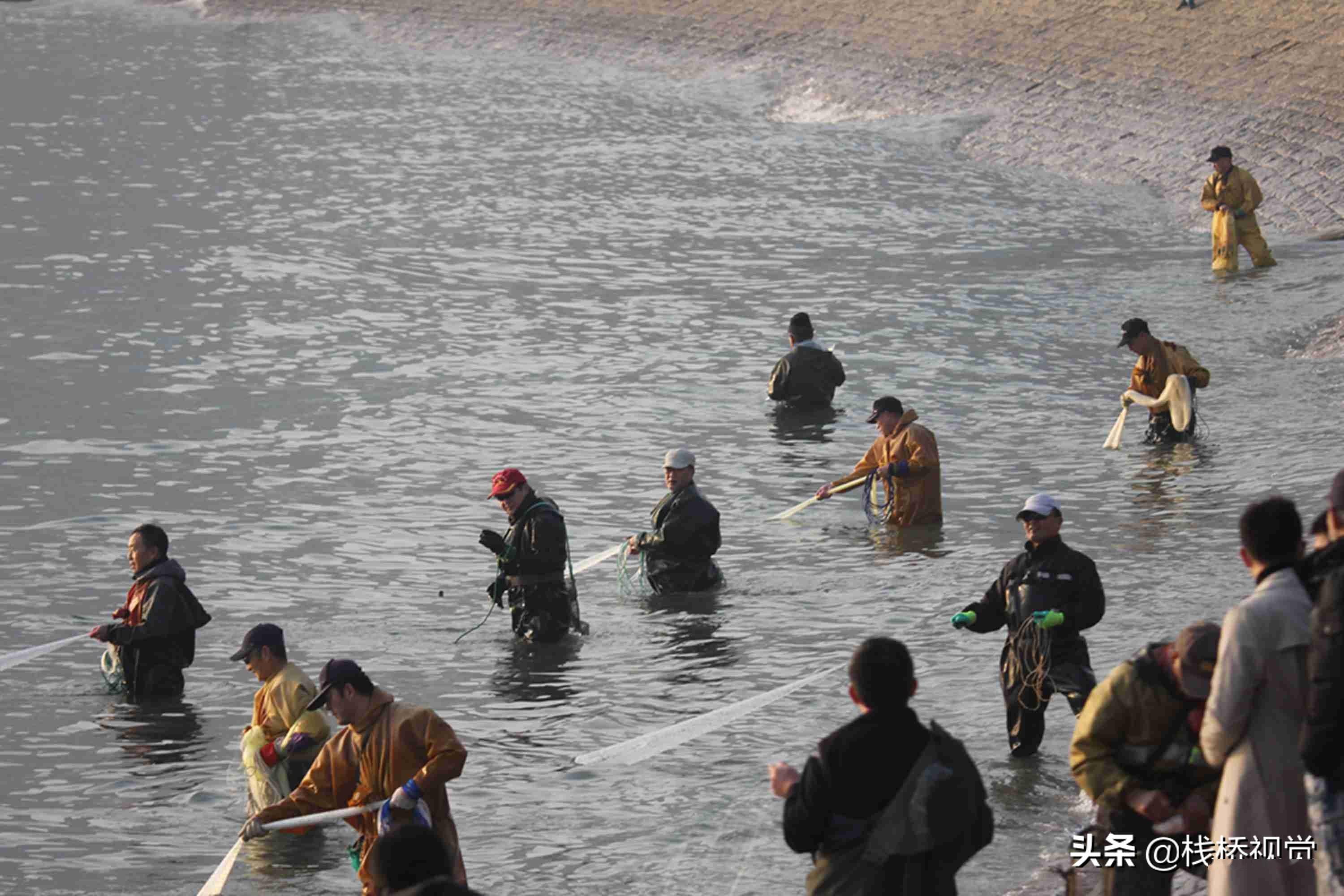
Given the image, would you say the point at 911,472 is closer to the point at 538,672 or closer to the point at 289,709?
the point at 538,672

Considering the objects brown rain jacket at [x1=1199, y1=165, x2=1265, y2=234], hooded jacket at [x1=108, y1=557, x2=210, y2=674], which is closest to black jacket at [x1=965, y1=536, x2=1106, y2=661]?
hooded jacket at [x1=108, y1=557, x2=210, y2=674]

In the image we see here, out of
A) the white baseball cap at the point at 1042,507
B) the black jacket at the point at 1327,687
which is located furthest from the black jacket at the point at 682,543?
the black jacket at the point at 1327,687

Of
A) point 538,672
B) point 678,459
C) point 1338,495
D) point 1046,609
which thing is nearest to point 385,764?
point 1046,609

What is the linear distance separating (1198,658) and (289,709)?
19.7ft

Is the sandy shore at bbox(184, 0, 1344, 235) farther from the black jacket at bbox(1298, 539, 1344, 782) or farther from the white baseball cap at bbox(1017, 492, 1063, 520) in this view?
the black jacket at bbox(1298, 539, 1344, 782)

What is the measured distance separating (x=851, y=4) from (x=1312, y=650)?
1747 inches

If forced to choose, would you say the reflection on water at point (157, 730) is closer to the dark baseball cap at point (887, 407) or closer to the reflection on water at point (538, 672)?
the reflection on water at point (538, 672)

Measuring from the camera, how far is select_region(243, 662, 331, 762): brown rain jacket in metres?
11.5

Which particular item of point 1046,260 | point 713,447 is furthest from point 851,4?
point 713,447

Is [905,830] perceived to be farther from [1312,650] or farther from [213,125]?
[213,125]

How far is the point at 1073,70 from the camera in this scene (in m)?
41.7

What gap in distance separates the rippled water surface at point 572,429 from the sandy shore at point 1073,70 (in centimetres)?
130

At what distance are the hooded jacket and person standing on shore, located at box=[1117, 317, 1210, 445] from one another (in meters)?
9.64

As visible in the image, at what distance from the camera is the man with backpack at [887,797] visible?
669 centimetres
